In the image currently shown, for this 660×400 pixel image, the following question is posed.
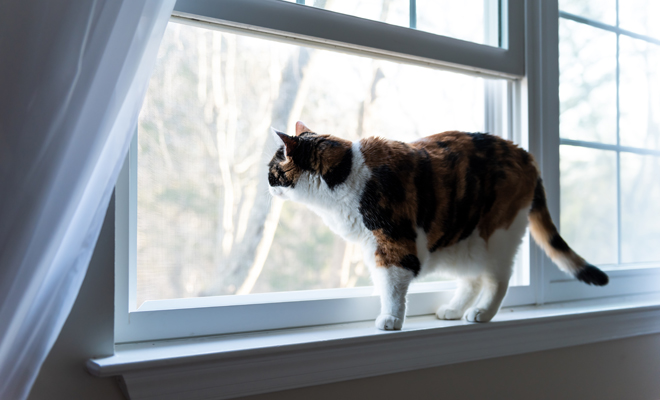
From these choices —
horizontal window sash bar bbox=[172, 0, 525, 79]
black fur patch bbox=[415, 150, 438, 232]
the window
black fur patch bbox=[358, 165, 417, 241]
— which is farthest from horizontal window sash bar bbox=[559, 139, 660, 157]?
black fur patch bbox=[358, 165, 417, 241]

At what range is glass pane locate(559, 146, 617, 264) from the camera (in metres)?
1.44

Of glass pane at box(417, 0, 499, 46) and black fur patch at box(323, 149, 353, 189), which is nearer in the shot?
black fur patch at box(323, 149, 353, 189)

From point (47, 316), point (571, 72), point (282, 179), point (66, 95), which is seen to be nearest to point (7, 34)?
point (66, 95)

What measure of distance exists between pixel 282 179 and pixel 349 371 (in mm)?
400

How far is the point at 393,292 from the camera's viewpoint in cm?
93

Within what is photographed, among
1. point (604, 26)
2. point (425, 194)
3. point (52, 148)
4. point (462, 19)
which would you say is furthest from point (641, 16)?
point (52, 148)

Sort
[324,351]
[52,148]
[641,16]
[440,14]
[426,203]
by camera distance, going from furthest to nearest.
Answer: [641,16], [440,14], [426,203], [324,351], [52,148]

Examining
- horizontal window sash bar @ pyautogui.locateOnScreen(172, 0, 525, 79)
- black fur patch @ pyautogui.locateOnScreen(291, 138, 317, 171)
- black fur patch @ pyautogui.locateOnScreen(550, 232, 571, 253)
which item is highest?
horizontal window sash bar @ pyautogui.locateOnScreen(172, 0, 525, 79)

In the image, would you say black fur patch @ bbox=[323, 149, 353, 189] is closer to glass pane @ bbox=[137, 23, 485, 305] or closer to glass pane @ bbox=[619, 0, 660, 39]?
glass pane @ bbox=[137, 23, 485, 305]

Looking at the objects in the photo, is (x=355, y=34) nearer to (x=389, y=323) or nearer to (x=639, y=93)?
(x=389, y=323)

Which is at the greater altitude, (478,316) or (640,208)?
(640,208)

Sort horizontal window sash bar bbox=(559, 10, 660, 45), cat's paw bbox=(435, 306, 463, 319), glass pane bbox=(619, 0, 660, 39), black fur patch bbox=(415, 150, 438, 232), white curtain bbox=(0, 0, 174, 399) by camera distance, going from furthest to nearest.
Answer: glass pane bbox=(619, 0, 660, 39)
horizontal window sash bar bbox=(559, 10, 660, 45)
cat's paw bbox=(435, 306, 463, 319)
black fur patch bbox=(415, 150, 438, 232)
white curtain bbox=(0, 0, 174, 399)

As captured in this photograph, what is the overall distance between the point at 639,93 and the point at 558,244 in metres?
0.82

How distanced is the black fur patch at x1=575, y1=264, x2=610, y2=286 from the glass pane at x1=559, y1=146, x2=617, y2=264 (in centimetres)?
30
